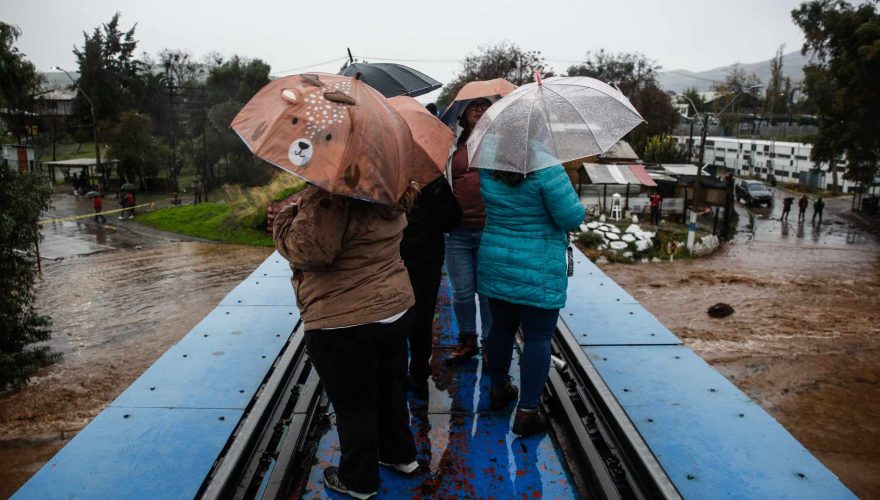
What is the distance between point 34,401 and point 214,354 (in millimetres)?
7925

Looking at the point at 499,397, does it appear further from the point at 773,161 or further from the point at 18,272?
the point at 773,161

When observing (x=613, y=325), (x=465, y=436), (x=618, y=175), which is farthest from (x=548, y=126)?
(x=618, y=175)

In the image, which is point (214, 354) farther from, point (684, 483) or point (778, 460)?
point (778, 460)

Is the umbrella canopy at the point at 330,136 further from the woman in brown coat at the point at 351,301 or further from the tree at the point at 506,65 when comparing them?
the tree at the point at 506,65

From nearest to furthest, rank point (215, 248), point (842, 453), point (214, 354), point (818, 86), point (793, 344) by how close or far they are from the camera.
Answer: point (214, 354), point (842, 453), point (793, 344), point (215, 248), point (818, 86)

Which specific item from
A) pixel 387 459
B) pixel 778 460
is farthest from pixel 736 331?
pixel 387 459

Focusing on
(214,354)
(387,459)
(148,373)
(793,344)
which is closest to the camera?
(387,459)

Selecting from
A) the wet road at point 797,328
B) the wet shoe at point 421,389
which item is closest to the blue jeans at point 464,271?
the wet shoe at point 421,389

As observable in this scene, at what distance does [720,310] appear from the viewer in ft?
47.3

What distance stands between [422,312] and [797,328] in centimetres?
1298

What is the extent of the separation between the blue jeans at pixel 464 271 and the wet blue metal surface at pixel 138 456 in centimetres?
149

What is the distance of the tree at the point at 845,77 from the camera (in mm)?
25375

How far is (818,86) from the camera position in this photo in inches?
1154

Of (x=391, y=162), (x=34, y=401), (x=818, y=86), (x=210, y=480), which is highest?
(x=818, y=86)
